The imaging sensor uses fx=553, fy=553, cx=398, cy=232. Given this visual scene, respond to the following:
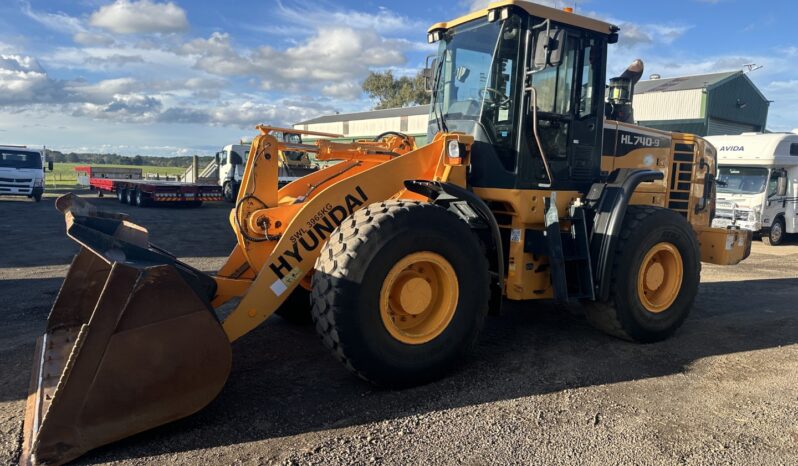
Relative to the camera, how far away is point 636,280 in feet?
17.0

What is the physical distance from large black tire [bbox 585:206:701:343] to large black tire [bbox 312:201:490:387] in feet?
5.10

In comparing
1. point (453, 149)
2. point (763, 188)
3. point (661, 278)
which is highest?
point (453, 149)

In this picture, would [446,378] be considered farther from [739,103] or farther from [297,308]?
[739,103]

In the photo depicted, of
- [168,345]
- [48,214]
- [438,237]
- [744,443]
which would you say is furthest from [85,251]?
[48,214]

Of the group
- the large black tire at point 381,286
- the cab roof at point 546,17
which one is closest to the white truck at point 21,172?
the cab roof at point 546,17

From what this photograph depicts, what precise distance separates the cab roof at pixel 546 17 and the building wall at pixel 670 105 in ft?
83.7

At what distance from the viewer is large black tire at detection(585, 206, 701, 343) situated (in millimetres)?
5086

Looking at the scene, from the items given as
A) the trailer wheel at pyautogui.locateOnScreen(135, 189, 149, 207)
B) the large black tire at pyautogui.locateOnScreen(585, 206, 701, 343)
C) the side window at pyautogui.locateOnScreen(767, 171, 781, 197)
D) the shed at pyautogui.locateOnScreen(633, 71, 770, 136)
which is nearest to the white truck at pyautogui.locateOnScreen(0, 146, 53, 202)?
the trailer wheel at pyautogui.locateOnScreen(135, 189, 149, 207)

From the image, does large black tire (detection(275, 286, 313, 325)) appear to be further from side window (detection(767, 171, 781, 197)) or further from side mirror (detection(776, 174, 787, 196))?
side mirror (detection(776, 174, 787, 196))

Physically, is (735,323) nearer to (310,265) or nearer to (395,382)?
(395,382)

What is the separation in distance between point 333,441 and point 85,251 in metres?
2.40

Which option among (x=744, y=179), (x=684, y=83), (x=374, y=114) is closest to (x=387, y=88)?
(x=374, y=114)

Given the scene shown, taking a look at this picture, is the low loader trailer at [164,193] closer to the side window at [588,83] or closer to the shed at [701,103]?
the side window at [588,83]

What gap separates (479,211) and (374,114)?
45446 mm
